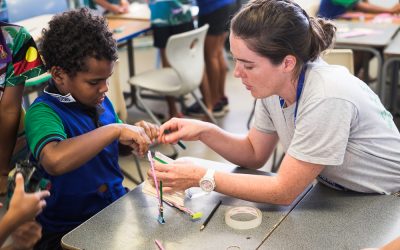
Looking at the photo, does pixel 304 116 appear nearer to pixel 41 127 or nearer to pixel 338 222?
pixel 338 222

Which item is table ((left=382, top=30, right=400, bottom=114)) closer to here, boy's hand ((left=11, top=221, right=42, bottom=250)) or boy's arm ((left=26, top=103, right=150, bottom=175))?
boy's arm ((left=26, top=103, right=150, bottom=175))

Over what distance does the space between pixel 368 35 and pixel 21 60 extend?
102 inches

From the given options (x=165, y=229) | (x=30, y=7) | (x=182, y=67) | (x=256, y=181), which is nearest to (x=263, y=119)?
(x=256, y=181)

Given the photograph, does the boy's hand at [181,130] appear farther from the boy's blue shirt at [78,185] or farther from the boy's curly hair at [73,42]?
the boy's curly hair at [73,42]

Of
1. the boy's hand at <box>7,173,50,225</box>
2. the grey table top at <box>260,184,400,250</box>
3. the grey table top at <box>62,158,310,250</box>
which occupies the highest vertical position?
the boy's hand at <box>7,173,50,225</box>

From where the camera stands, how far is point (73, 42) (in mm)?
1633

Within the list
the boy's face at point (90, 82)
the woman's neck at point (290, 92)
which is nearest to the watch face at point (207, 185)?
the woman's neck at point (290, 92)

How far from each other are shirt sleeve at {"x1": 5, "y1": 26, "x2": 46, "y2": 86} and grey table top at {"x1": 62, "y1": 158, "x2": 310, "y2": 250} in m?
0.67

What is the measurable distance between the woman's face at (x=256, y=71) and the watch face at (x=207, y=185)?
316 mm

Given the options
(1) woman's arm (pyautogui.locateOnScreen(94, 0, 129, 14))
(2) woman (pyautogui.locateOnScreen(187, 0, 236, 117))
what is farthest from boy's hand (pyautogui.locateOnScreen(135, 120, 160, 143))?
(1) woman's arm (pyautogui.locateOnScreen(94, 0, 129, 14))

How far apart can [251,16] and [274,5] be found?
0.07 meters

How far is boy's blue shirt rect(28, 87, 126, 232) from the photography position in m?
1.71

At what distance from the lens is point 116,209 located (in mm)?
1545

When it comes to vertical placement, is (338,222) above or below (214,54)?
above
